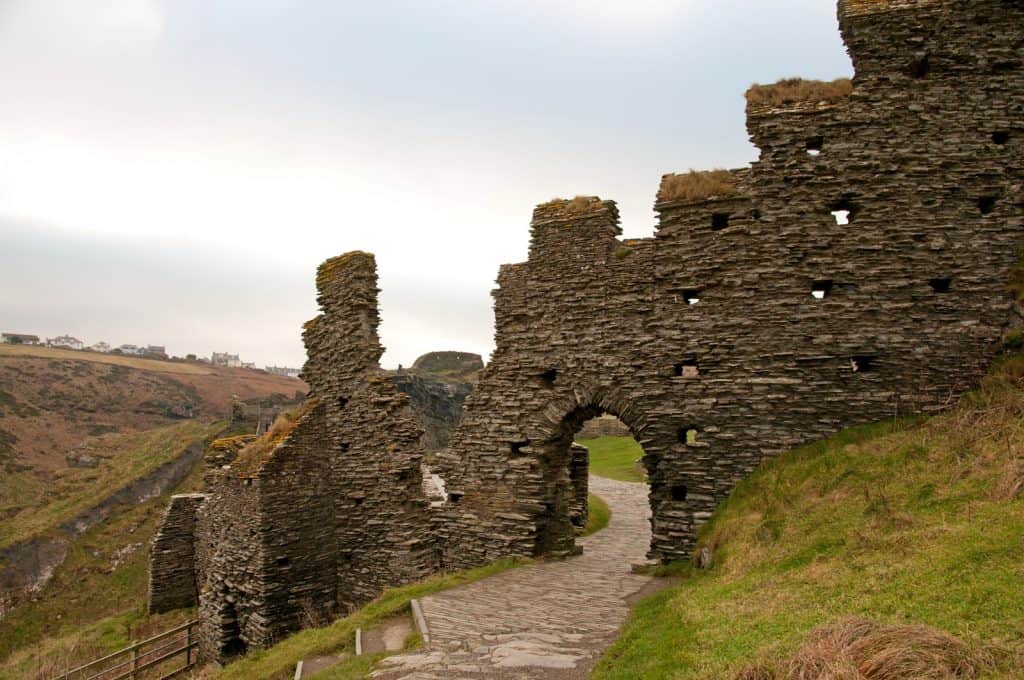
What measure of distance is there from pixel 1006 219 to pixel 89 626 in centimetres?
2529

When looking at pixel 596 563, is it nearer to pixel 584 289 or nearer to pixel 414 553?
pixel 414 553

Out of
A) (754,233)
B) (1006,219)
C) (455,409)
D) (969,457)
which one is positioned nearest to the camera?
(969,457)

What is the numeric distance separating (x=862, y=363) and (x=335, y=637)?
946 cm

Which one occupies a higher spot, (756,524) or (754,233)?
(754,233)

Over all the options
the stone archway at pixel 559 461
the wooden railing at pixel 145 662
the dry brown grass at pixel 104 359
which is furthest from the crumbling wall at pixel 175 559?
the dry brown grass at pixel 104 359

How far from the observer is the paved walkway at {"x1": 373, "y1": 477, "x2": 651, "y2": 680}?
7574mm

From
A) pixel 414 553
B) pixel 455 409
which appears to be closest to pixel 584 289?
pixel 414 553

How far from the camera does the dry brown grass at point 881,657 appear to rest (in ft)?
14.6

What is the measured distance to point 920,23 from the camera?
1220 cm

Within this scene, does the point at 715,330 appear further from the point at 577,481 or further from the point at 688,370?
the point at 577,481

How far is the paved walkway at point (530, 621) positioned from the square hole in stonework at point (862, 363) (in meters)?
5.01

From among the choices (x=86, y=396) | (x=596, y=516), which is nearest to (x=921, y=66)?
(x=596, y=516)

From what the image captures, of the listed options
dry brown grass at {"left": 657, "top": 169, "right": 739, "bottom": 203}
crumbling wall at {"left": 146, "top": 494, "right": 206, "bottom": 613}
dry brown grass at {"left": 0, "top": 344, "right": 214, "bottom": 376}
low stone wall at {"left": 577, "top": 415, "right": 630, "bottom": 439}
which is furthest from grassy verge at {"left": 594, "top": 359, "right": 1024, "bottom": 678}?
dry brown grass at {"left": 0, "top": 344, "right": 214, "bottom": 376}

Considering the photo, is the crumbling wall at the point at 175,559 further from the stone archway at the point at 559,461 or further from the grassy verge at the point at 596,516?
the stone archway at the point at 559,461
